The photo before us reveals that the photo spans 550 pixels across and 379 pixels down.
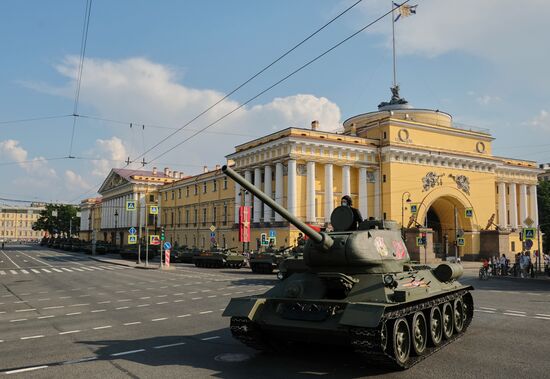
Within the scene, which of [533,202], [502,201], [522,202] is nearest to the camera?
[502,201]

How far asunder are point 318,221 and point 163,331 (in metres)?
36.3

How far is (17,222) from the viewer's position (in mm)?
168250

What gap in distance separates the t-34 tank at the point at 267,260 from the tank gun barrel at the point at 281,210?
72.1 feet

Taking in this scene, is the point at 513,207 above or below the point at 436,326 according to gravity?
above

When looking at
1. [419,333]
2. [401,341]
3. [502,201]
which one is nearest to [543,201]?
[502,201]

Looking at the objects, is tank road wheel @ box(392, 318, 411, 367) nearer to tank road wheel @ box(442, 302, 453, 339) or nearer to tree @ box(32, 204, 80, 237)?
tank road wheel @ box(442, 302, 453, 339)

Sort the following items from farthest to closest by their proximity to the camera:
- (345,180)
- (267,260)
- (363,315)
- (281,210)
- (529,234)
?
(345,180), (267,260), (529,234), (281,210), (363,315)

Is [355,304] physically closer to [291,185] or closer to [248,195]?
[291,185]

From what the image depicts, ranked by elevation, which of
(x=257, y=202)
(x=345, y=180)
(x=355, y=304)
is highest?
(x=345, y=180)

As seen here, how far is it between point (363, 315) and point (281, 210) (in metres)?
2.46

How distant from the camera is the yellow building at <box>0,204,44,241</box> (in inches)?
6447

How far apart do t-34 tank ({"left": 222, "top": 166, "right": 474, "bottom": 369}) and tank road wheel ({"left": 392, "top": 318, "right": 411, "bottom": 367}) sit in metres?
0.02

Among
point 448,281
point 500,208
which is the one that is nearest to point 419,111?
point 500,208

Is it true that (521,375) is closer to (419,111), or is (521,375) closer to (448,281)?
(448,281)
